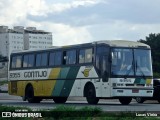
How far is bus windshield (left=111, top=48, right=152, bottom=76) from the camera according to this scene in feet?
83.0

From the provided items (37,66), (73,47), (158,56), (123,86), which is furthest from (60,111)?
(158,56)

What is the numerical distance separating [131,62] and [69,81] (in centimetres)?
399

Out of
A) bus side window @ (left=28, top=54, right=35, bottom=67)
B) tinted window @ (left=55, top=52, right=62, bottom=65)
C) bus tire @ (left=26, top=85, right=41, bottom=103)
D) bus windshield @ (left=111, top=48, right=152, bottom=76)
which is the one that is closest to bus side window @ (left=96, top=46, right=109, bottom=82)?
bus windshield @ (left=111, top=48, right=152, bottom=76)

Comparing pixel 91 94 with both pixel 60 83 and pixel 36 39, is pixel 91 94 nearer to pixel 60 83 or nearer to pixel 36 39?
pixel 60 83

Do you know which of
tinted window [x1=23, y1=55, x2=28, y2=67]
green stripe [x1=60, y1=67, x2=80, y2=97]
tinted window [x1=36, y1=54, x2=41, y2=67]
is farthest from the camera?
tinted window [x1=23, y1=55, x2=28, y2=67]

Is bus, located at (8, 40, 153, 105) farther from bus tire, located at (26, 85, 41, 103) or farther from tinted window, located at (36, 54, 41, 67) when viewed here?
bus tire, located at (26, 85, 41, 103)

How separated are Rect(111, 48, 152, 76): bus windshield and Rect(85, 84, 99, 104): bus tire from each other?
1.57m

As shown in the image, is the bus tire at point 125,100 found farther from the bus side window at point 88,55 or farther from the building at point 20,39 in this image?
the building at point 20,39

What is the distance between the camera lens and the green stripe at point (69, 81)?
2742 cm

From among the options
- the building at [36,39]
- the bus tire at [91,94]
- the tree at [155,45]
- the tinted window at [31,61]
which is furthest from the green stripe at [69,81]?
the building at [36,39]

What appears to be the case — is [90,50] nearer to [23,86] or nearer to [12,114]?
[23,86]

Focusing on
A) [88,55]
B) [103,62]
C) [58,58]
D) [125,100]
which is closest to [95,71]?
[103,62]

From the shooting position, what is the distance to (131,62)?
25.7 meters

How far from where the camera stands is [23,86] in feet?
105
